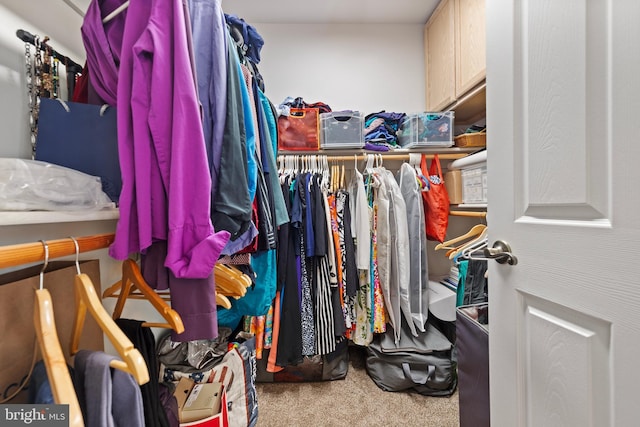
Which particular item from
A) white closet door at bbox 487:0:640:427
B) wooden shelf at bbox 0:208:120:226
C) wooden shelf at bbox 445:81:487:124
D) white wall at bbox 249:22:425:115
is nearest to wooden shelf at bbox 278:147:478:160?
wooden shelf at bbox 445:81:487:124

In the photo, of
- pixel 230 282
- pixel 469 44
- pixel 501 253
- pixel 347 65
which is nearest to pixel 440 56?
pixel 469 44

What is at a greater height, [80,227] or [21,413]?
[80,227]

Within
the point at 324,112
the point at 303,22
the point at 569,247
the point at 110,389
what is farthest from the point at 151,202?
the point at 303,22

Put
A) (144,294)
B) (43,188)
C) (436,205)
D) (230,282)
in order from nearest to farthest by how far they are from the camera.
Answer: (43,188) < (144,294) < (230,282) < (436,205)

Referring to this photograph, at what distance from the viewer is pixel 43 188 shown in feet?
1.68

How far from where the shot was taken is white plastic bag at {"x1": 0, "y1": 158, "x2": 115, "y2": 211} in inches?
18.5

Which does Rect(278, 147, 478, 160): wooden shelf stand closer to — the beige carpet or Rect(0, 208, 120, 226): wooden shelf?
Rect(0, 208, 120, 226): wooden shelf

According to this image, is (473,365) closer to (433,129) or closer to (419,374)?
(419,374)

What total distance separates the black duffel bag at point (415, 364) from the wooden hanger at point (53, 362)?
156 centimetres

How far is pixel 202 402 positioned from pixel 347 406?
85 centimetres

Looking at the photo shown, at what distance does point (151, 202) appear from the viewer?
0.61 metres

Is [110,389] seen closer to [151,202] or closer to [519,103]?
[151,202]

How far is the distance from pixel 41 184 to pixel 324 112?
5.31ft

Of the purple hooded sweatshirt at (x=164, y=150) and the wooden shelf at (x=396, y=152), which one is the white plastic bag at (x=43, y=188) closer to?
the purple hooded sweatshirt at (x=164, y=150)
